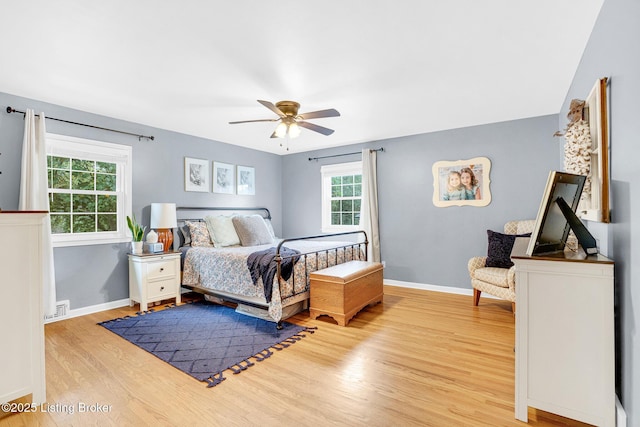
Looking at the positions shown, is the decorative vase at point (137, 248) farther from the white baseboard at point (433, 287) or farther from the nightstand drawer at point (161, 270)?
the white baseboard at point (433, 287)

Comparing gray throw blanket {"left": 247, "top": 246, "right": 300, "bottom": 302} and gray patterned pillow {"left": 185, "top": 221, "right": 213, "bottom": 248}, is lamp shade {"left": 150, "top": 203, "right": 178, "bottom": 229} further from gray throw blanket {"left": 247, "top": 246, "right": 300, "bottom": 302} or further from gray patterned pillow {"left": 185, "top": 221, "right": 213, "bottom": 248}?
gray throw blanket {"left": 247, "top": 246, "right": 300, "bottom": 302}

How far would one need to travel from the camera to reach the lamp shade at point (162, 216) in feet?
13.1

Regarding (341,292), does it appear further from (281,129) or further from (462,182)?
(462,182)

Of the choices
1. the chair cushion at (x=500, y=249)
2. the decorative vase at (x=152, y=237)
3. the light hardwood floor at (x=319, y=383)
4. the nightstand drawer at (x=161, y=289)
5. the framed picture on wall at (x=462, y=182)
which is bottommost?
the light hardwood floor at (x=319, y=383)

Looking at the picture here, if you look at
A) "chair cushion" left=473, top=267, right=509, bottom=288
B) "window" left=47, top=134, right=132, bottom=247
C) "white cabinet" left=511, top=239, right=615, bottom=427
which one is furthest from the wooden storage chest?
"window" left=47, top=134, right=132, bottom=247

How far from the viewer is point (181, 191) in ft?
15.1

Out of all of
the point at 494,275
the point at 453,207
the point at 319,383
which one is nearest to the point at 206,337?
the point at 319,383

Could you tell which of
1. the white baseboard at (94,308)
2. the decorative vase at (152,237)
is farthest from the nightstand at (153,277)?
the decorative vase at (152,237)

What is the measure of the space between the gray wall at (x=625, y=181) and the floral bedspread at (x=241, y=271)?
2522 millimetres

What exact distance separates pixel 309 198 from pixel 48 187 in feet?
12.5

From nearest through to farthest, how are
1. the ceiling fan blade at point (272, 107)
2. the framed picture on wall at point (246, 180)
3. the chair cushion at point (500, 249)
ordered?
the ceiling fan blade at point (272, 107) → the chair cushion at point (500, 249) → the framed picture on wall at point (246, 180)

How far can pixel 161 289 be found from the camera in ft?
12.8

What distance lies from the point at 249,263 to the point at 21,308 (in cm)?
181

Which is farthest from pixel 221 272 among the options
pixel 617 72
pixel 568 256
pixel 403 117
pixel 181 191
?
pixel 617 72
